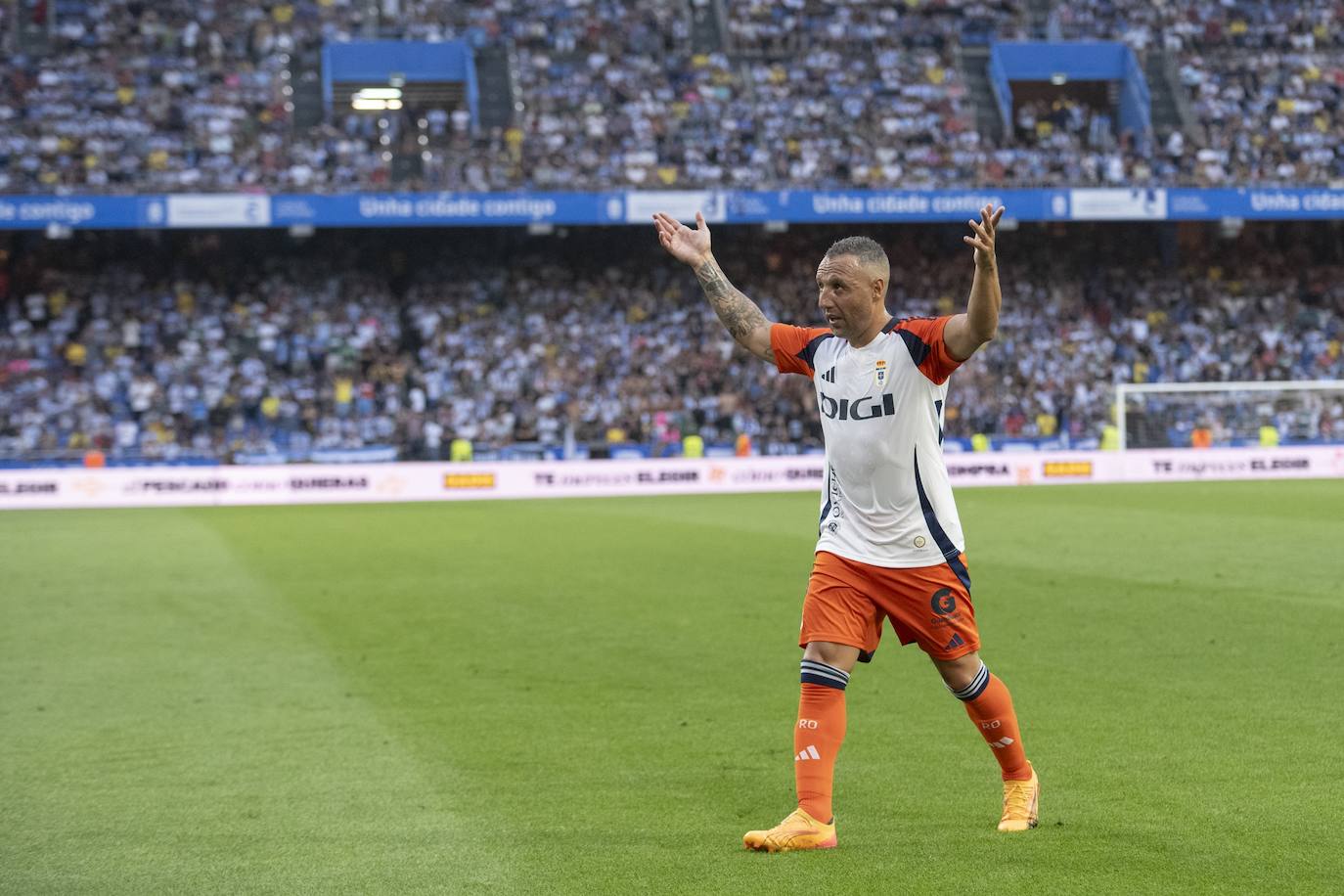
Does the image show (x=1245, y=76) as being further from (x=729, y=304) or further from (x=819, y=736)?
(x=819, y=736)

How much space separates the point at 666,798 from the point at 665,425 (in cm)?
2742

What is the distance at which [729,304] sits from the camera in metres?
Answer: 6.09

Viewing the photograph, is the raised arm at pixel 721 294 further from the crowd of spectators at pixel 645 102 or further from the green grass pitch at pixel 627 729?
the crowd of spectators at pixel 645 102

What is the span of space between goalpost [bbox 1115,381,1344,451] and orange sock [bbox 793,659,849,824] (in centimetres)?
2839

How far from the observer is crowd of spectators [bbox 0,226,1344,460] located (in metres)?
33.3

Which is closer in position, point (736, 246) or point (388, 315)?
→ point (388, 315)

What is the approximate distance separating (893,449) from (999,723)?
41.6 inches

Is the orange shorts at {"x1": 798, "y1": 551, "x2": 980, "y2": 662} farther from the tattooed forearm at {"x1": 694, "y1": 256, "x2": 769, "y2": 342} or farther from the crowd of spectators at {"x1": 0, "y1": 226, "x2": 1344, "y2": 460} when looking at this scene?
the crowd of spectators at {"x1": 0, "y1": 226, "x2": 1344, "y2": 460}

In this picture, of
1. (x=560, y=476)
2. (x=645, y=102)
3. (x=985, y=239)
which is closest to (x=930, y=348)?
(x=985, y=239)

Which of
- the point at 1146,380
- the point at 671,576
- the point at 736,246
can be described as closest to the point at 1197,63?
the point at 1146,380

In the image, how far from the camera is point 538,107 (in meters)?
38.1

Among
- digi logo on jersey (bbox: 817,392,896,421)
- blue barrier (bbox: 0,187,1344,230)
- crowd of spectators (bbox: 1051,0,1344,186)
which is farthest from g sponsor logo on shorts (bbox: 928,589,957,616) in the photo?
crowd of spectators (bbox: 1051,0,1344,186)

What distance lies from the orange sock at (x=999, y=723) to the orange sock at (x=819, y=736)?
1.59ft

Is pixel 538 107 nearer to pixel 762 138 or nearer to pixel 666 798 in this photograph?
pixel 762 138
